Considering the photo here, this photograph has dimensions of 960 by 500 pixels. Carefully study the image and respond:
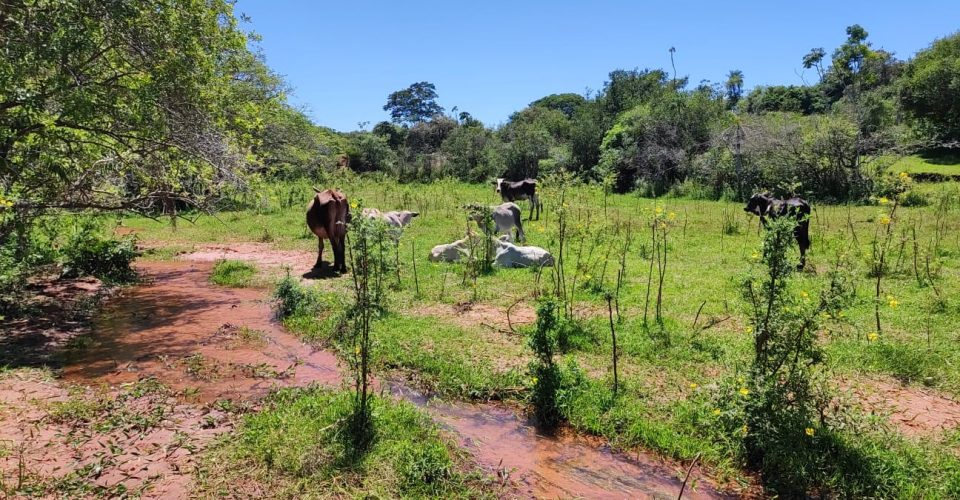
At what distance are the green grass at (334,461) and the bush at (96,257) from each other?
21.5 ft

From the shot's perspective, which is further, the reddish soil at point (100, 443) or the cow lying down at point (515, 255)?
the cow lying down at point (515, 255)

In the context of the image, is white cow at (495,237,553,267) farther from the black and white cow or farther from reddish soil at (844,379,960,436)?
the black and white cow

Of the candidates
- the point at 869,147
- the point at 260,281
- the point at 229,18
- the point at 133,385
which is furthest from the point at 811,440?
the point at 869,147

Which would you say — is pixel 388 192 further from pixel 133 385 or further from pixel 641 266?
pixel 133 385

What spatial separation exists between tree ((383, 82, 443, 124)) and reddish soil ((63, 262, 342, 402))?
61906 mm

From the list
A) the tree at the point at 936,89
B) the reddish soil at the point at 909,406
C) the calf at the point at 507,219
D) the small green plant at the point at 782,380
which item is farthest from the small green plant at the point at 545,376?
the tree at the point at 936,89

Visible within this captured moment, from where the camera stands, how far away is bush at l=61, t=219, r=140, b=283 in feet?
30.0

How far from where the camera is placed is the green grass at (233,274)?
367 inches

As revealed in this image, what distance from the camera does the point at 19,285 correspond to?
301 inches

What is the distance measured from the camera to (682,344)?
6.02m

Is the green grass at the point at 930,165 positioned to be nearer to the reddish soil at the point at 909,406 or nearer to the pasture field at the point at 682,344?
the pasture field at the point at 682,344

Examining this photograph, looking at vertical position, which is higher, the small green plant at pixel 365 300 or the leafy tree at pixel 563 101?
the leafy tree at pixel 563 101

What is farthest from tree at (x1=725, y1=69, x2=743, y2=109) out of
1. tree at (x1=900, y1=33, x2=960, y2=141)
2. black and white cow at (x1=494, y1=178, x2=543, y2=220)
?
black and white cow at (x1=494, y1=178, x2=543, y2=220)

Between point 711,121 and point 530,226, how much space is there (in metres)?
14.3
